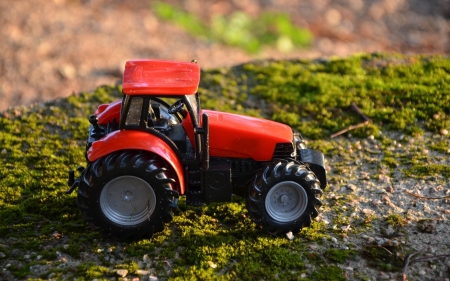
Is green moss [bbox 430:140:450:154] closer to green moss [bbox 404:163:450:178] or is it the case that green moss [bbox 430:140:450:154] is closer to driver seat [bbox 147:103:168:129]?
green moss [bbox 404:163:450:178]

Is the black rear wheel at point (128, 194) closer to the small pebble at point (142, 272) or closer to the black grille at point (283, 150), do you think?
the small pebble at point (142, 272)

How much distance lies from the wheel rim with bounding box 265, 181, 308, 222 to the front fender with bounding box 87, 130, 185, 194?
93 cm

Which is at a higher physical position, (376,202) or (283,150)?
(283,150)

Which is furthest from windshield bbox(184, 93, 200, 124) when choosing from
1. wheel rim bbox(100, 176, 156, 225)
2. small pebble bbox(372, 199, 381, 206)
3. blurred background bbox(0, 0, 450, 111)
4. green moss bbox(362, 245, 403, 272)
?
blurred background bbox(0, 0, 450, 111)

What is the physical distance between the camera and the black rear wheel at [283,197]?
236 inches

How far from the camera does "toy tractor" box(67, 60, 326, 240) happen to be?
584 centimetres

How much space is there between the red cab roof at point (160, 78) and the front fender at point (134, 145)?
43 centimetres

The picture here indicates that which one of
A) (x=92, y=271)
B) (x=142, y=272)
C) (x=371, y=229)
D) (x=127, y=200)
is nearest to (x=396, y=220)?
(x=371, y=229)

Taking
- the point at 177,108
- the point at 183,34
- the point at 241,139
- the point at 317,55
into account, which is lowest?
the point at 241,139

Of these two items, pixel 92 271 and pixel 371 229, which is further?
pixel 371 229

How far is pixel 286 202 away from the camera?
6168 millimetres

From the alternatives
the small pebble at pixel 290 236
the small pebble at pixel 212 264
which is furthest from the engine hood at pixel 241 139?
the small pebble at pixel 212 264

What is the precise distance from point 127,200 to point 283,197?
1565 mm

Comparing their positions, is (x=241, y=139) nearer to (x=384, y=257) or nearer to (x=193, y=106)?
(x=193, y=106)
